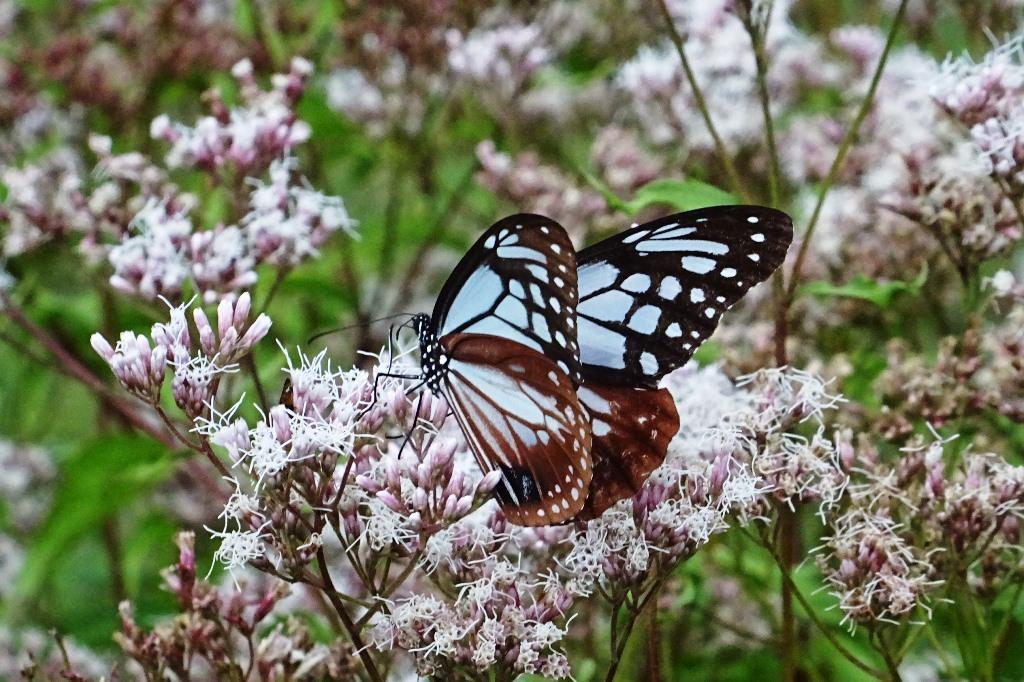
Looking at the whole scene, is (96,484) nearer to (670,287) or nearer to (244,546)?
(244,546)

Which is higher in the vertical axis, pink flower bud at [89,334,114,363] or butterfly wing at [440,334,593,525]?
pink flower bud at [89,334,114,363]

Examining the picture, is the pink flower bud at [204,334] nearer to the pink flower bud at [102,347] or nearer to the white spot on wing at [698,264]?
the pink flower bud at [102,347]

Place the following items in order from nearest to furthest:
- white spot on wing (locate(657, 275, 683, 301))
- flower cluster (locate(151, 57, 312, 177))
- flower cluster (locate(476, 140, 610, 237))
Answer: white spot on wing (locate(657, 275, 683, 301)) → flower cluster (locate(151, 57, 312, 177)) → flower cluster (locate(476, 140, 610, 237))

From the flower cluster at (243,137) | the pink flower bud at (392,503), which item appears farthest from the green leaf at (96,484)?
the pink flower bud at (392,503)

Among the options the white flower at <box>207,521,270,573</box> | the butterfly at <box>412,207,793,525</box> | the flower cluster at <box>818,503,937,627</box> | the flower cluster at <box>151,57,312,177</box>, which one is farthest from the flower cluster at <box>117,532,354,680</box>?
the flower cluster at <box>151,57,312,177</box>

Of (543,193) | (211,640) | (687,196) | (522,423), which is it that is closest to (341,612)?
(211,640)

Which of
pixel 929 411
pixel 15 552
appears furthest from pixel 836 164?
pixel 15 552

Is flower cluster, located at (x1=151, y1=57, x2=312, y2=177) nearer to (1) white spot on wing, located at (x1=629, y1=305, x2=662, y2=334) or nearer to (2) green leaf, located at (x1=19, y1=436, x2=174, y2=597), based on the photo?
(2) green leaf, located at (x1=19, y1=436, x2=174, y2=597)
